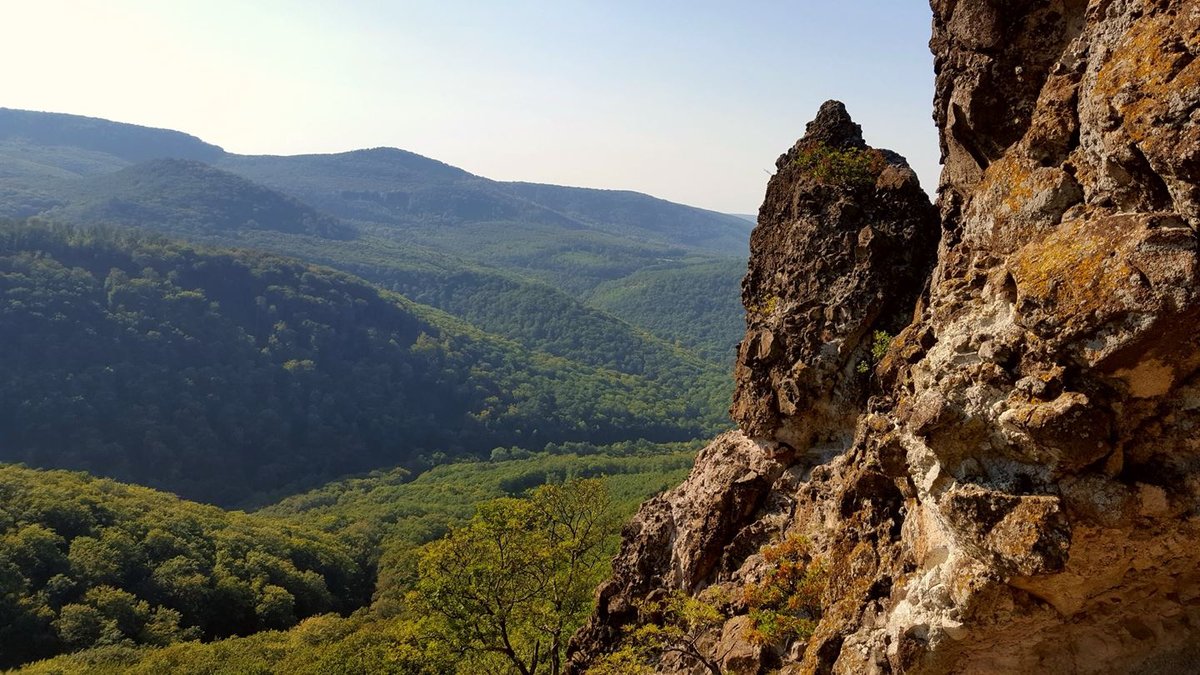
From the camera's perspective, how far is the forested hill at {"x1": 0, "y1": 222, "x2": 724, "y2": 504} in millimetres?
146125

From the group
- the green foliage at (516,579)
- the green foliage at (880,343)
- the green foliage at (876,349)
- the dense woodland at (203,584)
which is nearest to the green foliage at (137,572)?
the dense woodland at (203,584)

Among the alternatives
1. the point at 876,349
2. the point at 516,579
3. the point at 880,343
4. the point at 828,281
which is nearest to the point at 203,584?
the point at 516,579

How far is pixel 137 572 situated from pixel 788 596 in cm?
7389

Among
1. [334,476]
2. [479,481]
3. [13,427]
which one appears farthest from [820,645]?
[13,427]

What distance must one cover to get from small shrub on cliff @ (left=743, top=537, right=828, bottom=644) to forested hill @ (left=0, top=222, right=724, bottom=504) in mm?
152507

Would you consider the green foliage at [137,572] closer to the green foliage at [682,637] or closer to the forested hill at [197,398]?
the green foliage at [682,637]

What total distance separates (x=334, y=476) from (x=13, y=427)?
63287 mm

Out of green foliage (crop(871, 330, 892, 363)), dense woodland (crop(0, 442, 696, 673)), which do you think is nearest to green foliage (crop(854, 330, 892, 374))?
green foliage (crop(871, 330, 892, 363))

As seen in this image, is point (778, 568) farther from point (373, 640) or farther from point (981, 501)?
point (373, 640)

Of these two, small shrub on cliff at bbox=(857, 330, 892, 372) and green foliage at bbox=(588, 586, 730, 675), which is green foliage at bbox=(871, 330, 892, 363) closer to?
small shrub on cliff at bbox=(857, 330, 892, 372)

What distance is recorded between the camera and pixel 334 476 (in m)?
156

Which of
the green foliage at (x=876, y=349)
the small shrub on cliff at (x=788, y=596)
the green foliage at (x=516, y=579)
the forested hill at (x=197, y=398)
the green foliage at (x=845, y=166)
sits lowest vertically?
the forested hill at (x=197, y=398)

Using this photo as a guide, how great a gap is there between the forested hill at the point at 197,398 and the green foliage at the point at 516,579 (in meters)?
140

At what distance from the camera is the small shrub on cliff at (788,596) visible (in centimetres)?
1330
